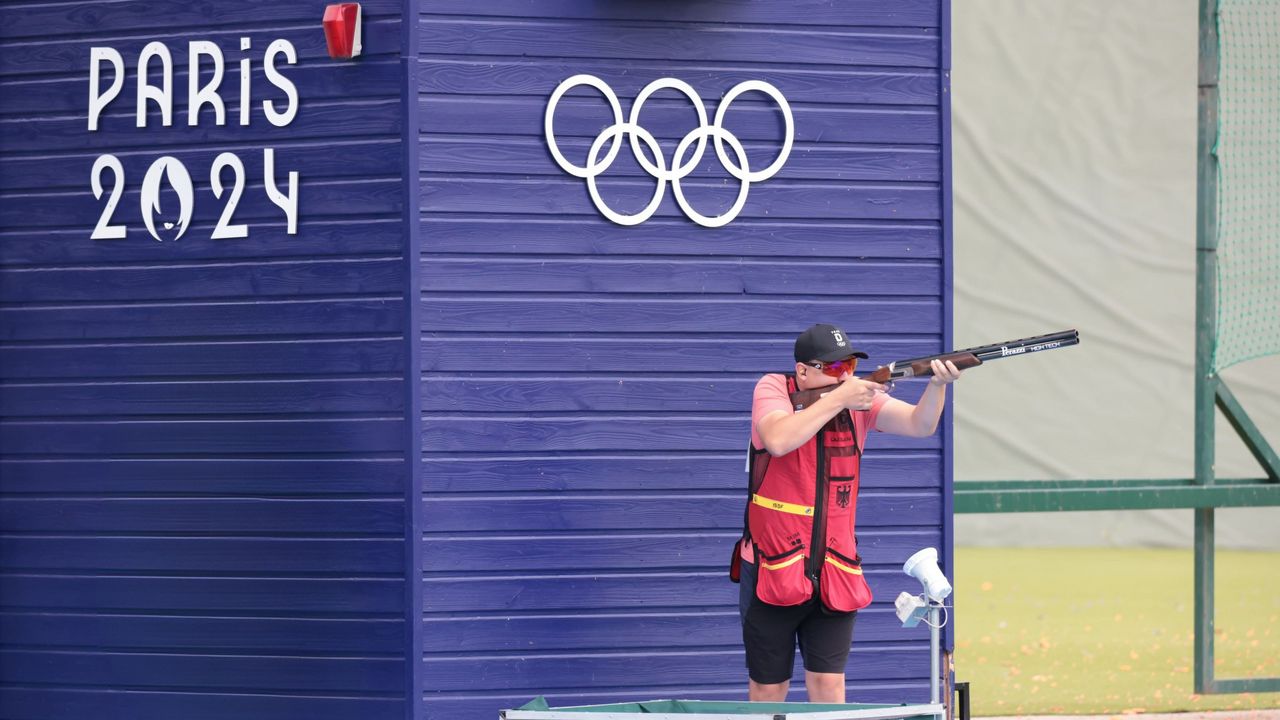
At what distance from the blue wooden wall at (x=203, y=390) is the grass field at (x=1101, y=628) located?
12.0ft

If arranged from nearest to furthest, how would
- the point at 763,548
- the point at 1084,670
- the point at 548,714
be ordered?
the point at 548,714 < the point at 763,548 < the point at 1084,670

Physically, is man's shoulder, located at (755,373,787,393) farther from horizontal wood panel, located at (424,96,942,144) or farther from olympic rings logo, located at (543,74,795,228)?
horizontal wood panel, located at (424,96,942,144)

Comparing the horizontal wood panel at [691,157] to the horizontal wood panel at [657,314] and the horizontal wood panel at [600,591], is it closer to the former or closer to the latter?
the horizontal wood panel at [657,314]

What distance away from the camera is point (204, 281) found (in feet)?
18.7

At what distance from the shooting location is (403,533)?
5.44 metres

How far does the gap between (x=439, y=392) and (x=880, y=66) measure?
1.95m

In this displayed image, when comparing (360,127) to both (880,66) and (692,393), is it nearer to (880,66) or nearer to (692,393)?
(692,393)

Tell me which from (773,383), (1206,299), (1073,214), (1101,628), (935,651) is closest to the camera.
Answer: (935,651)

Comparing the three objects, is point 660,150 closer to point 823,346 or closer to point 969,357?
point 823,346

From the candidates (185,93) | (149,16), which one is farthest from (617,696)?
(149,16)

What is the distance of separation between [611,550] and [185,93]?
220 cm

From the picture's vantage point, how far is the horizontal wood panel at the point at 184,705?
5516mm

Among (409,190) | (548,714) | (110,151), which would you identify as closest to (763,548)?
(548,714)

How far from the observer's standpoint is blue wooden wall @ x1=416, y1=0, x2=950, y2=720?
547cm
